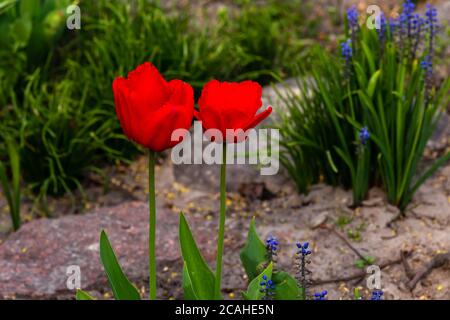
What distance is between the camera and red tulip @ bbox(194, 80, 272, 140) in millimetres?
1994

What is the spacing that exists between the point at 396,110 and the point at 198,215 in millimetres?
921

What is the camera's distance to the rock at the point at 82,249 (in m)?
3.15

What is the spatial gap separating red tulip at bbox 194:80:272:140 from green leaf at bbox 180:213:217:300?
0.40m

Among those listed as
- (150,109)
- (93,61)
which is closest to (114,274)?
(150,109)

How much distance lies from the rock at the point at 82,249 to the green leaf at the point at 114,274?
2.79 feet

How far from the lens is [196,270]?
2.36 metres

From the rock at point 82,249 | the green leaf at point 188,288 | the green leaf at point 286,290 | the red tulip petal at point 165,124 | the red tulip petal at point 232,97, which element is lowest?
the rock at point 82,249

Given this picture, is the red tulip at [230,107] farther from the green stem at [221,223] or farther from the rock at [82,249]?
the rock at [82,249]

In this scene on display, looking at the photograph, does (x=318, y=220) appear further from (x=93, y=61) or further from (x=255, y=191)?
(x=93, y=61)

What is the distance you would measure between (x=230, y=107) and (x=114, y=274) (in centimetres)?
59

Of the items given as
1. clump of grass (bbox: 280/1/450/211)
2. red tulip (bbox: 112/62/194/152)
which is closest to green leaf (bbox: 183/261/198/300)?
red tulip (bbox: 112/62/194/152)

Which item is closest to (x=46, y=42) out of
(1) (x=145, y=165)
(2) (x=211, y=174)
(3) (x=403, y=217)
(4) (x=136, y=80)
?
(1) (x=145, y=165)

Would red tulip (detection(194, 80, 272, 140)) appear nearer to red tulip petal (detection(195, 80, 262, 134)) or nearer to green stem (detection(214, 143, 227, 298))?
red tulip petal (detection(195, 80, 262, 134))

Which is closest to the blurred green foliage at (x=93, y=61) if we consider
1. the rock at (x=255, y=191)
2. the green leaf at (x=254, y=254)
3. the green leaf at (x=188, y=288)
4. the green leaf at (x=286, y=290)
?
the rock at (x=255, y=191)
